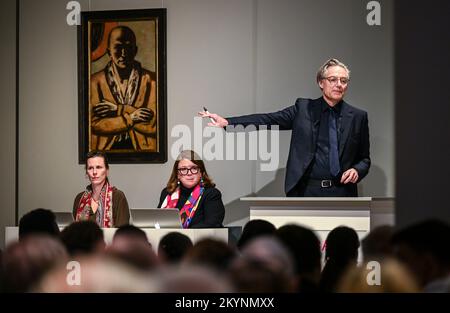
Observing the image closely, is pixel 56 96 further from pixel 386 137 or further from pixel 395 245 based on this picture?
pixel 395 245

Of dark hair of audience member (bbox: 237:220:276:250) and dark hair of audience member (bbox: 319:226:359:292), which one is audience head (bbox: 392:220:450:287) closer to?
dark hair of audience member (bbox: 319:226:359:292)

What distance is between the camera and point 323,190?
6430mm

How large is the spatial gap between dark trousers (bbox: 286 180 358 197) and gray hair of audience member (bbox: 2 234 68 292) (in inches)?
170

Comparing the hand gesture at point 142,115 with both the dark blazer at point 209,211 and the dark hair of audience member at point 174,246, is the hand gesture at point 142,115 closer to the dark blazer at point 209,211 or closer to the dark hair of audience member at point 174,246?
the dark blazer at point 209,211

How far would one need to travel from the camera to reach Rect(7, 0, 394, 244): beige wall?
774cm

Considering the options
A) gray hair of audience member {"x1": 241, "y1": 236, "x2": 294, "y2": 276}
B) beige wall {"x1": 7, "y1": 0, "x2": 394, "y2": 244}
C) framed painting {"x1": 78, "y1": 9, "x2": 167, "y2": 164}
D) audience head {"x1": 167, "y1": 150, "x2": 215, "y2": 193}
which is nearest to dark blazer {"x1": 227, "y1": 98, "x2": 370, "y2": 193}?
audience head {"x1": 167, "y1": 150, "x2": 215, "y2": 193}

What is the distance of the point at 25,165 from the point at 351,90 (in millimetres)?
3430

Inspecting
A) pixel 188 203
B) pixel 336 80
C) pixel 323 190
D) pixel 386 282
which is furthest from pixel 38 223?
pixel 336 80

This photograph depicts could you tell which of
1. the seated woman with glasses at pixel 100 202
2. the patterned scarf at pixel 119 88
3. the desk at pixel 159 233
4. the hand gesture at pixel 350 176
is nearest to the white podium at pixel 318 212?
the desk at pixel 159 233

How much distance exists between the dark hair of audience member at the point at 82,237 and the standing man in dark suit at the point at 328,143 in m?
3.26

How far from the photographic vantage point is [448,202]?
8.32 feet

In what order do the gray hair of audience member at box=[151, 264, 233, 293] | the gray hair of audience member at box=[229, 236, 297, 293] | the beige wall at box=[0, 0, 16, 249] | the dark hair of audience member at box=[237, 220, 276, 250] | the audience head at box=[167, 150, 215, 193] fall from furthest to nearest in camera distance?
the beige wall at box=[0, 0, 16, 249], the audience head at box=[167, 150, 215, 193], the dark hair of audience member at box=[237, 220, 276, 250], the gray hair of audience member at box=[229, 236, 297, 293], the gray hair of audience member at box=[151, 264, 233, 293]

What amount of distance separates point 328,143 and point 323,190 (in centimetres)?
39

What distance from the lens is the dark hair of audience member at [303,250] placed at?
2.48 metres
